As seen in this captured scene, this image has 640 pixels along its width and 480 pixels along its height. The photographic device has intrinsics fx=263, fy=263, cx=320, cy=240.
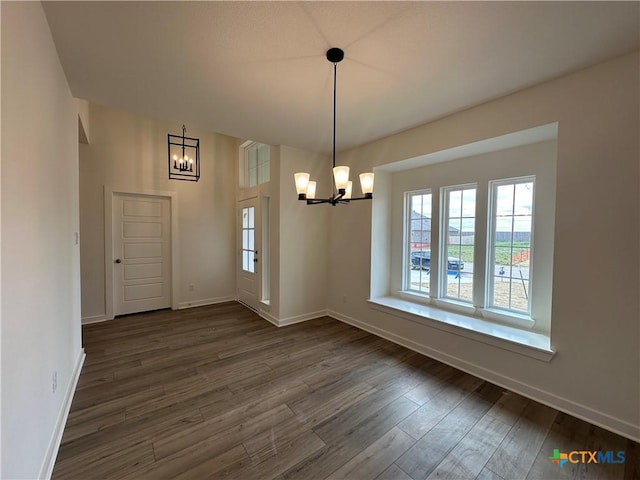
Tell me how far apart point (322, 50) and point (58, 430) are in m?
3.16

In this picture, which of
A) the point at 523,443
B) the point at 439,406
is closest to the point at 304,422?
the point at 439,406

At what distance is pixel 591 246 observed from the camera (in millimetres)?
1998

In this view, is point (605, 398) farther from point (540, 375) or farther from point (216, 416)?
point (216, 416)

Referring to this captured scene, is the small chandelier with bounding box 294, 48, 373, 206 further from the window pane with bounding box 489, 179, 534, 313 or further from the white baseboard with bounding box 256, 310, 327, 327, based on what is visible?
the white baseboard with bounding box 256, 310, 327, 327

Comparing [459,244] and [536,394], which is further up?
[459,244]

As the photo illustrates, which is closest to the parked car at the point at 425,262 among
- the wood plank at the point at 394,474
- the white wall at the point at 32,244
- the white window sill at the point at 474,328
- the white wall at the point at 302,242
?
the white window sill at the point at 474,328

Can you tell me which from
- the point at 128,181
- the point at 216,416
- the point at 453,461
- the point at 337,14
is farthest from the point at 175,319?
the point at 337,14

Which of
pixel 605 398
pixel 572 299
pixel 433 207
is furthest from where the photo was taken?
pixel 433 207

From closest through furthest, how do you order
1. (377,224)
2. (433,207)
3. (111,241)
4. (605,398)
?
(605,398)
(433,207)
(377,224)
(111,241)

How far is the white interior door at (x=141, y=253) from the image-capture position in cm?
426

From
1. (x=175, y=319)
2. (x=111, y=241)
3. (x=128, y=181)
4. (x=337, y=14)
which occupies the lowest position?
(x=175, y=319)

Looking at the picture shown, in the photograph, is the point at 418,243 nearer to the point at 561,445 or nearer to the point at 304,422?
the point at 561,445

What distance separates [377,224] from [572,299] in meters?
2.20

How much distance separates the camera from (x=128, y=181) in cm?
423
